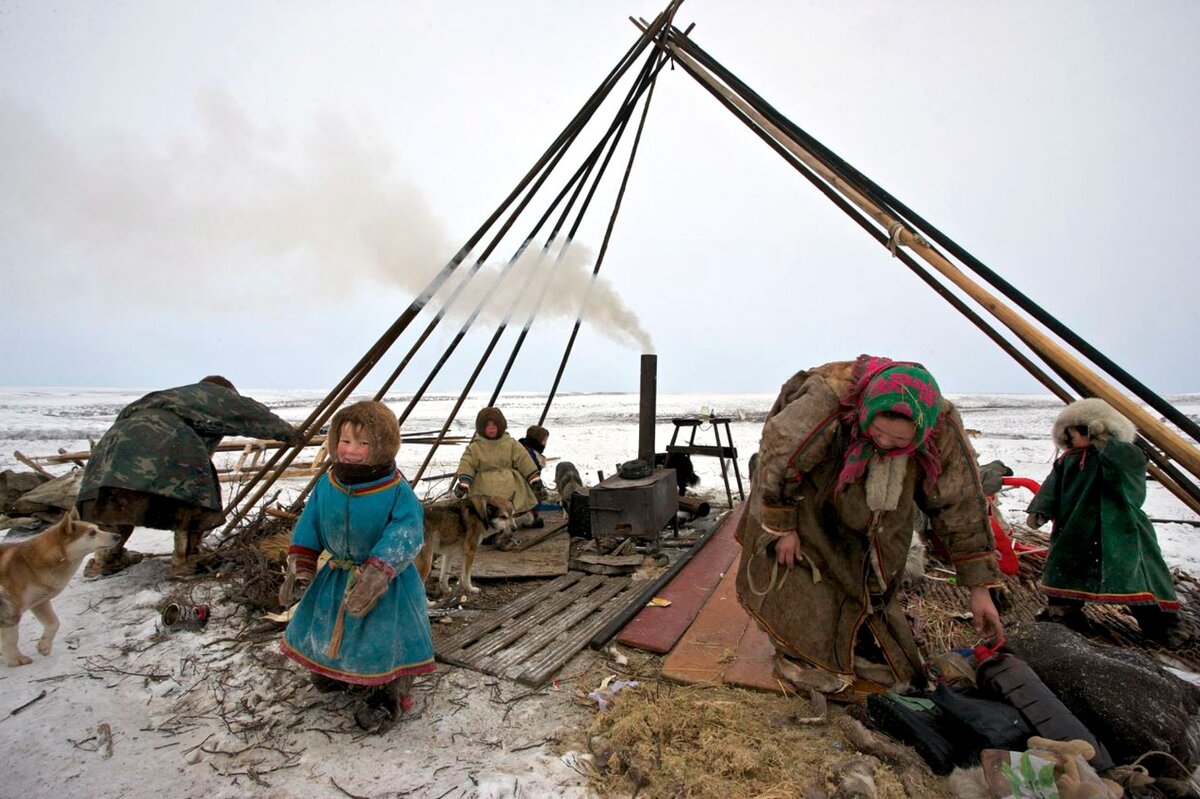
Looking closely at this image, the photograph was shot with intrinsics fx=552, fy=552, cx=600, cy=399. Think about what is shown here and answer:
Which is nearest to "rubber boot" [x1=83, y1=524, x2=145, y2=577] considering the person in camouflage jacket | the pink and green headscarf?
the person in camouflage jacket

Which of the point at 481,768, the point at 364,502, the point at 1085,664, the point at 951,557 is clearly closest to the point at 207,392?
the point at 364,502

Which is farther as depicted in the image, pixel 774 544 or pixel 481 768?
pixel 774 544

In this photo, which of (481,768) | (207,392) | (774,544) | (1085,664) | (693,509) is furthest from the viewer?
(693,509)

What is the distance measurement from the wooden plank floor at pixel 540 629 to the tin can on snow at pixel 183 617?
1.75 meters

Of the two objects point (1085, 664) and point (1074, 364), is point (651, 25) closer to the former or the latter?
point (1074, 364)

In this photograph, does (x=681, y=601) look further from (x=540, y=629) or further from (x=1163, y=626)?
Answer: (x=1163, y=626)

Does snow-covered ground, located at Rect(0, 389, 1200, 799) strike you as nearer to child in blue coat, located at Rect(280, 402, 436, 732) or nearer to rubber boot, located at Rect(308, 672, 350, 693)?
rubber boot, located at Rect(308, 672, 350, 693)

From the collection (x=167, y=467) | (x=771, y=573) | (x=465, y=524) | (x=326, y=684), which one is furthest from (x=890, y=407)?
(x=167, y=467)

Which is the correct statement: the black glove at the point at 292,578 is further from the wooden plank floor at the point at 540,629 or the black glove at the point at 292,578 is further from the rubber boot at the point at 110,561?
the rubber boot at the point at 110,561

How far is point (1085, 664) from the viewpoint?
8.58 ft

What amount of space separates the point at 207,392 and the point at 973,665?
6.39 m

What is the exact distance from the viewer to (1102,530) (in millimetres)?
3826

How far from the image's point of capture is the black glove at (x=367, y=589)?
2588 mm

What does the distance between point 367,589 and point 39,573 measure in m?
2.45
